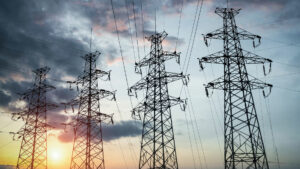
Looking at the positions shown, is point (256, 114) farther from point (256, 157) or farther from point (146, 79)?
point (146, 79)

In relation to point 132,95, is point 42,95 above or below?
above

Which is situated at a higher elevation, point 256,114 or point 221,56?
point 221,56

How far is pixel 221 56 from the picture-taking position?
2142cm

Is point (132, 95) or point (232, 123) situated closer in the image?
point (232, 123)

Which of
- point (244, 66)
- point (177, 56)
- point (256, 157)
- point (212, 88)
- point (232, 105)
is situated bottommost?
point (256, 157)

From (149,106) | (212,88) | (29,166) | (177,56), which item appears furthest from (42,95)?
(212,88)

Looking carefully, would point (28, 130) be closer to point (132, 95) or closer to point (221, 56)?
point (132, 95)

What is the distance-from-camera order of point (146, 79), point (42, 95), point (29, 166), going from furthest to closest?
1. point (42, 95)
2. point (29, 166)
3. point (146, 79)

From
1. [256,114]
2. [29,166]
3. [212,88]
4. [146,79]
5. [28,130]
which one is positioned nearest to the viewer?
[256,114]

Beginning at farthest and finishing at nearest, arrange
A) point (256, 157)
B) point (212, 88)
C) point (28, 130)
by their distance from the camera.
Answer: point (28, 130) → point (212, 88) → point (256, 157)

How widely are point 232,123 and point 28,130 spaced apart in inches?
918

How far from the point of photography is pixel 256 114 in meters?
19.6

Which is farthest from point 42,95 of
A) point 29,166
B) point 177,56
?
point 177,56

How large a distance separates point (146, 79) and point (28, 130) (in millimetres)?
16483
